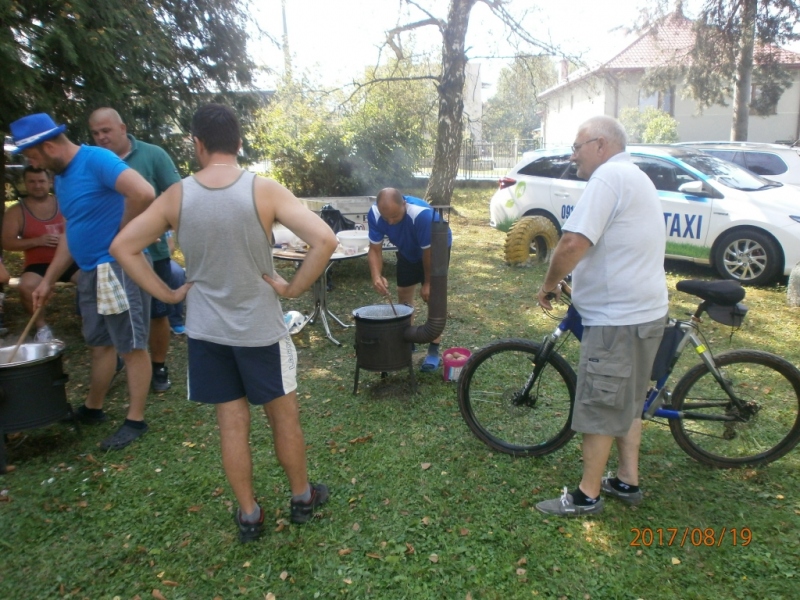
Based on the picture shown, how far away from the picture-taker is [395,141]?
14875 millimetres

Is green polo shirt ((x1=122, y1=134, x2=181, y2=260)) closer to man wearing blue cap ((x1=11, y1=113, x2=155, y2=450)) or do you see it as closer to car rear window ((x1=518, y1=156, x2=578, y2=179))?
man wearing blue cap ((x1=11, y1=113, x2=155, y2=450))

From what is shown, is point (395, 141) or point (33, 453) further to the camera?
point (395, 141)

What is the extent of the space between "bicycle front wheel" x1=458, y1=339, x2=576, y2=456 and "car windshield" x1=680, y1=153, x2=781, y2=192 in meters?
5.29

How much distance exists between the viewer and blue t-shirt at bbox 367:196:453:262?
13.9ft

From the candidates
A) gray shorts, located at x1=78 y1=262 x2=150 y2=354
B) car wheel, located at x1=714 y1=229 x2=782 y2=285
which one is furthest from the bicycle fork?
car wheel, located at x1=714 y1=229 x2=782 y2=285

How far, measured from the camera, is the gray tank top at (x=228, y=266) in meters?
2.24

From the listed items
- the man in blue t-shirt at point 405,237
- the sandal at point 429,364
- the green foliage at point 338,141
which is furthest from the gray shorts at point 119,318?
the green foliage at point 338,141

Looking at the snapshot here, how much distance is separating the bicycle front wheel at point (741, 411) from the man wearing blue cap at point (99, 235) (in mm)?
3169

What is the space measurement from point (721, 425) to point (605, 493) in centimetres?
83

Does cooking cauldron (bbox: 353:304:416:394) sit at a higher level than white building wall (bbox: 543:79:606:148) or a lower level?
lower

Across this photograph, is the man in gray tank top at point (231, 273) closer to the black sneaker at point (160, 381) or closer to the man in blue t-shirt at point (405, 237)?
the man in blue t-shirt at point (405, 237)

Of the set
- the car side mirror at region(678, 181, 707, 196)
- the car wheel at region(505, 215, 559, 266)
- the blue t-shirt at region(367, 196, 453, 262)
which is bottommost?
the car wheel at region(505, 215, 559, 266)

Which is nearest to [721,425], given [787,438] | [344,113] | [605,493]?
[787,438]

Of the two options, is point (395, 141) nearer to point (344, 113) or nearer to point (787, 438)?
point (344, 113)
